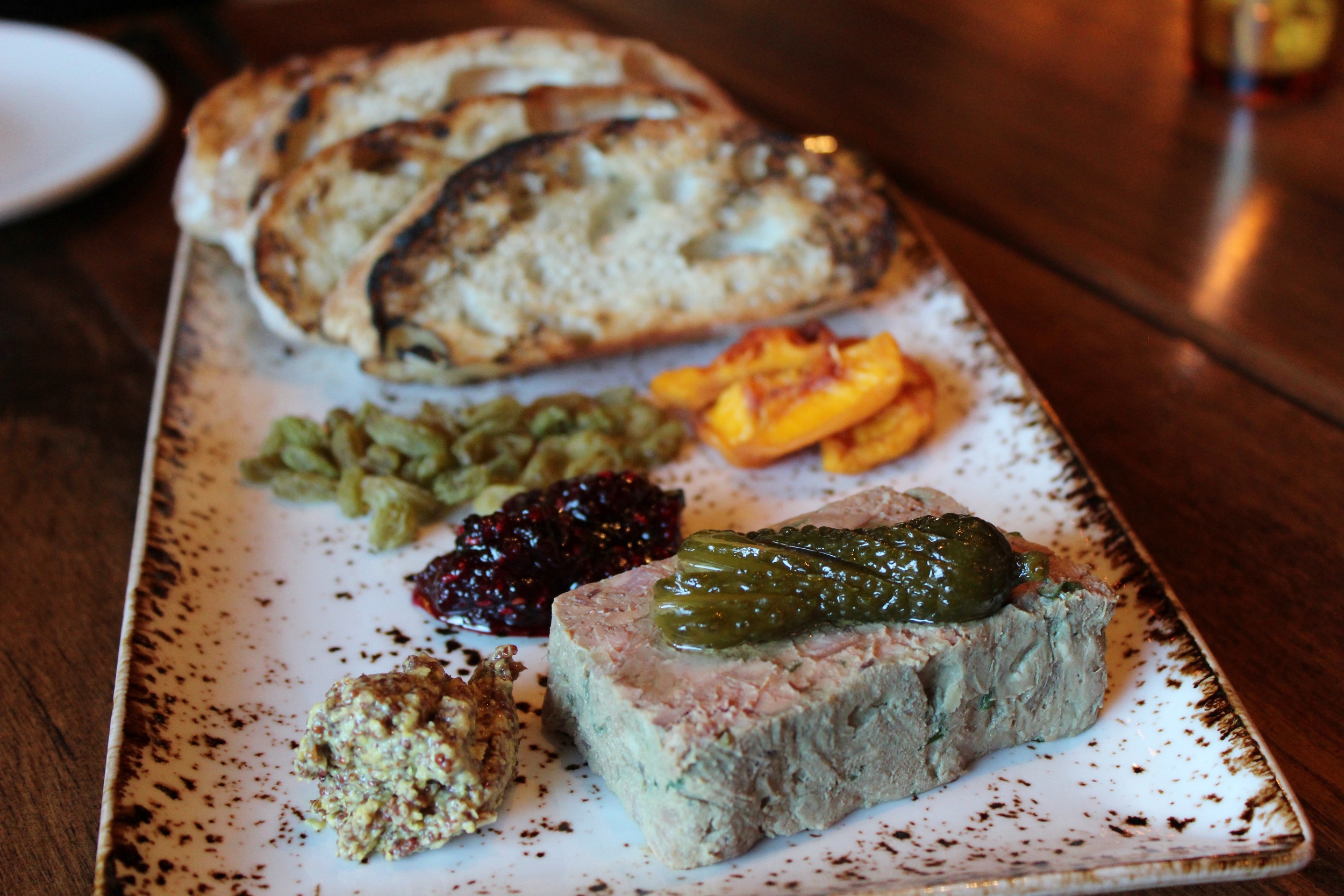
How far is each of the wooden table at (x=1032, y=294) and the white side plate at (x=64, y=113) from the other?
0.52 ft

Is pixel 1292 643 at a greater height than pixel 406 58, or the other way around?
pixel 406 58

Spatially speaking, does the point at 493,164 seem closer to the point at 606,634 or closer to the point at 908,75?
the point at 606,634

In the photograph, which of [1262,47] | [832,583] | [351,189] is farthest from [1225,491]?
[1262,47]

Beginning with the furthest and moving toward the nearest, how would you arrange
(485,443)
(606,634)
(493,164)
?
(493,164) < (485,443) < (606,634)

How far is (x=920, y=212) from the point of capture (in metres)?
3.88

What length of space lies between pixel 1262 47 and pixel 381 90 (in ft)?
10.9

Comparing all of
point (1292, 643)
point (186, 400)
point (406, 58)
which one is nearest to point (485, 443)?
point (186, 400)

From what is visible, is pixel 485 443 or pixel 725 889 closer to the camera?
pixel 725 889

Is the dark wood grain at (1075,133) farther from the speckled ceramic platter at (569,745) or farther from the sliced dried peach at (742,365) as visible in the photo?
the sliced dried peach at (742,365)

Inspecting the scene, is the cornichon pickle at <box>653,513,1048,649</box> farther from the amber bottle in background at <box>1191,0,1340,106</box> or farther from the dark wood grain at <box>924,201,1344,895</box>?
the amber bottle in background at <box>1191,0,1340,106</box>

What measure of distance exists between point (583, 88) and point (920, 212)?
49.1 inches

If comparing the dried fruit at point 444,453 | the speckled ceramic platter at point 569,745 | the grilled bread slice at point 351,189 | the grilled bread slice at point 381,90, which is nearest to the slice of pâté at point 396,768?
the speckled ceramic platter at point 569,745

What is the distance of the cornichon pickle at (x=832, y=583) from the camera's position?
1.79 m

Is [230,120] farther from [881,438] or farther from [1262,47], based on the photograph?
[1262,47]
